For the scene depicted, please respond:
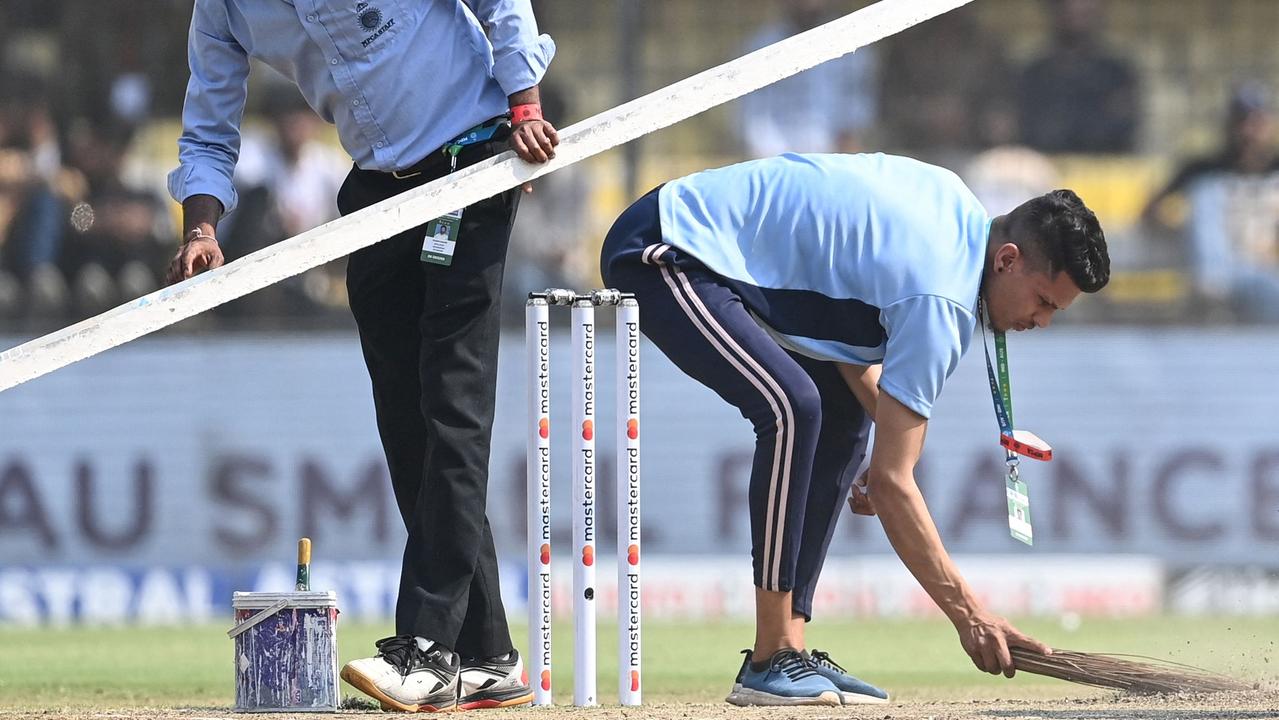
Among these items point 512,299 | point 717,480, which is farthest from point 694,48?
point 717,480

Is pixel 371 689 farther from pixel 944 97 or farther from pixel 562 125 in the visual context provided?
pixel 944 97

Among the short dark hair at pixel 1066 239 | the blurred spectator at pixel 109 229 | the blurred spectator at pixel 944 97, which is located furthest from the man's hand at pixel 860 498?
the blurred spectator at pixel 109 229

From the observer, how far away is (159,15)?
1145 cm

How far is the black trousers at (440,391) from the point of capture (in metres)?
4.60

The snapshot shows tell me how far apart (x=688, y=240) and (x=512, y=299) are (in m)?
6.57

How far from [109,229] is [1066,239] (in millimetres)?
7887

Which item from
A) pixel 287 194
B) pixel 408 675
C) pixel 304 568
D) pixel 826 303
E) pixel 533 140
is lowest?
pixel 408 675

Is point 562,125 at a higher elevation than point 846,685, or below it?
higher

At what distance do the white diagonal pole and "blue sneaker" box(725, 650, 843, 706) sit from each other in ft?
4.43

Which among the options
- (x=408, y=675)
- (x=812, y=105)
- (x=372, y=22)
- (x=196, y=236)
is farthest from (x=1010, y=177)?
(x=408, y=675)

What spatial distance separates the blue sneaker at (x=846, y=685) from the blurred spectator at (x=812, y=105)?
6.67 m

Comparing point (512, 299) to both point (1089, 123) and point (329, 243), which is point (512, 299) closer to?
point (1089, 123)

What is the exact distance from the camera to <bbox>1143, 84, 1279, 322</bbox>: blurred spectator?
1147 centimetres

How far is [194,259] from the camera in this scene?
4.75 meters
